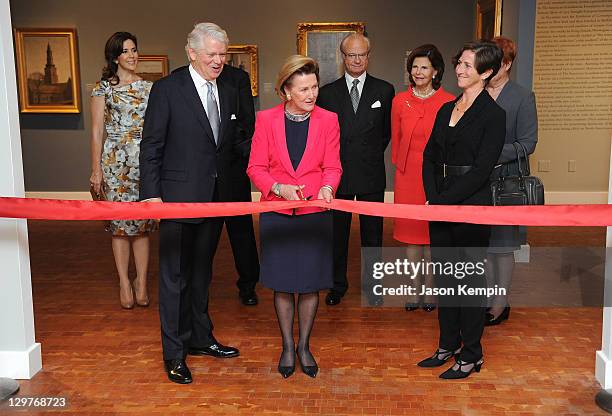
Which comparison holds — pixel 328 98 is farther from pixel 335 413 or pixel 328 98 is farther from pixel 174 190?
pixel 335 413

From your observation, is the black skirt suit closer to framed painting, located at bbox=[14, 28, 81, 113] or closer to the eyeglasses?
the eyeglasses

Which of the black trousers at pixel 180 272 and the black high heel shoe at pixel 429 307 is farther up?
the black trousers at pixel 180 272

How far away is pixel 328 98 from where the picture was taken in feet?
17.5

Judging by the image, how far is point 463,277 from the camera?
4.08m

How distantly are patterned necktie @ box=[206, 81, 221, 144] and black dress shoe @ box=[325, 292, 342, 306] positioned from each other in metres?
1.97

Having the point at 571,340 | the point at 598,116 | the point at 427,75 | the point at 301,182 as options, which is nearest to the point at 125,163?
the point at 301,182

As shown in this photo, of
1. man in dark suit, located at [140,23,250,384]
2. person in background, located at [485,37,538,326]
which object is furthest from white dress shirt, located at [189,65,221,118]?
person in background, located at [485,37,538,326]

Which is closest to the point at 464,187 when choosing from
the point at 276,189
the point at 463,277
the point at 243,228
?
the point at 463,277

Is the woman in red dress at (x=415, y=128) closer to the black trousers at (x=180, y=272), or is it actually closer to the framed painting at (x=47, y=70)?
the black trousers at (x=180, y=272)

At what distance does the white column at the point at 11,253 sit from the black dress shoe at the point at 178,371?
82 centimetres

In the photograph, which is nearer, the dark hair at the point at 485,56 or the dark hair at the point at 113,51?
the dark hair at the point at 485,56

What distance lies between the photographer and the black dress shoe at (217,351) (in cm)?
445

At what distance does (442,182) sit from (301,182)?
0.83 meters

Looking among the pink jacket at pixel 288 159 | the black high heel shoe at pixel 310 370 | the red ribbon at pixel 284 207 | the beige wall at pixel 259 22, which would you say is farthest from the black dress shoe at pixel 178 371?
the beige wall at pixel 259 22
